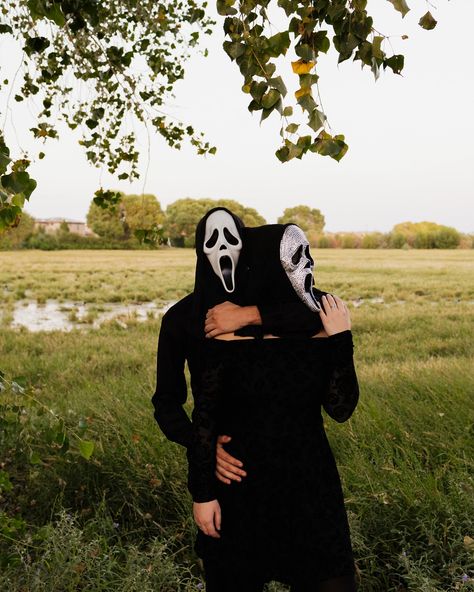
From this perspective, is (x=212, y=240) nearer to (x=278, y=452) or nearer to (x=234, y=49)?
(x=278, y=452)

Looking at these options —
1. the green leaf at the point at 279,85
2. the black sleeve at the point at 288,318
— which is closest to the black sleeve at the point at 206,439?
the black sleeve at the point at 288,318

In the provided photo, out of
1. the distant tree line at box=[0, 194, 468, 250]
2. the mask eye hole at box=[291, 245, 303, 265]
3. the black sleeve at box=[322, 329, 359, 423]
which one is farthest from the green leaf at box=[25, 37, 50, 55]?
the distant tree line at box=[0, 194, 468, 250]

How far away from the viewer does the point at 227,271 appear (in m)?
2.53

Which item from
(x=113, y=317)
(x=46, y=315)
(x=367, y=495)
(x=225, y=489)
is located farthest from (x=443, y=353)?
(x=46, y=315)

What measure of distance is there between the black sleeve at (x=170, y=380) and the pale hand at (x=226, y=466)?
19 cm

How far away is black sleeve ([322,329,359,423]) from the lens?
2.44 meters

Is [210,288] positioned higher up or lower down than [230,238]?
lower down

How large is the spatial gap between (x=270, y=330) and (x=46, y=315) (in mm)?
16405

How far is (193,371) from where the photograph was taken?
2.67 metres

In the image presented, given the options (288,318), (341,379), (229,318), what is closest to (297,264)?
(288,318)

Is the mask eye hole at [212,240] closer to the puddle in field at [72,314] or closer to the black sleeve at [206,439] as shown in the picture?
the black sleeve at [206,439]

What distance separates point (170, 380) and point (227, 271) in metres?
0.50

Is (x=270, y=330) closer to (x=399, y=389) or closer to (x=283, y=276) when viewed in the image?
(x=283, y=276)

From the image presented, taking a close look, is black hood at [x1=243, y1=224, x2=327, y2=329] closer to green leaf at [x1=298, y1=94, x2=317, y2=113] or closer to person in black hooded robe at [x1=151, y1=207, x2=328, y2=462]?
person in black hooded robe at [x1=151, y1=207, x2=328, y2=462]
